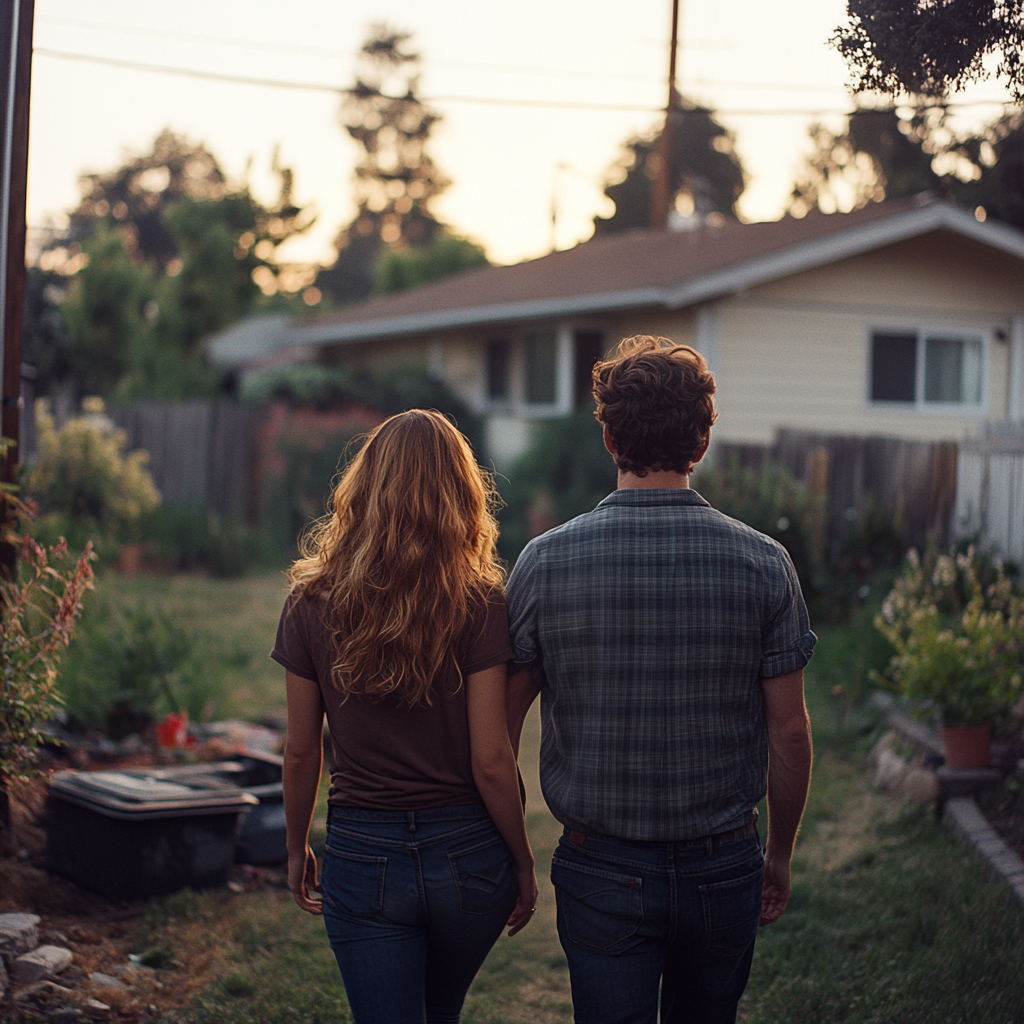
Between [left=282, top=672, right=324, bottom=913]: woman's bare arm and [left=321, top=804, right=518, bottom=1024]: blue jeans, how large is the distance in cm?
15

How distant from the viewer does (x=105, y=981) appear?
3.87 m

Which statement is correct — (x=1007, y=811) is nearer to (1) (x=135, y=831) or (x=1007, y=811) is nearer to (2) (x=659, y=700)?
(2) (x=659, y=700)

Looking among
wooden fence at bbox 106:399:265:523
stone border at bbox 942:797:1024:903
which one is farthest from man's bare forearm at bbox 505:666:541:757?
wooden fence at bbox 106:399:265:523

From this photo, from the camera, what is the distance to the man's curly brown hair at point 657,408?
7.83 ft

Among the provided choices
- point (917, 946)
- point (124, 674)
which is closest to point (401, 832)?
point (917, 946)

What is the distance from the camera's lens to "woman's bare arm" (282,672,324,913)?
2488 millimetres

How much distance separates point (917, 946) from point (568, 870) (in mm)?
2333

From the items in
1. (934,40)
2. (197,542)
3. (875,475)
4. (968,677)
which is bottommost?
(197,542)

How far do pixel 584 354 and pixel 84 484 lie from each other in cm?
781

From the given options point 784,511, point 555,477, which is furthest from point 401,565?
point 555,477

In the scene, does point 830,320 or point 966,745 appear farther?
point 830,320

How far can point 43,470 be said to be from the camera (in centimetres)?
1098

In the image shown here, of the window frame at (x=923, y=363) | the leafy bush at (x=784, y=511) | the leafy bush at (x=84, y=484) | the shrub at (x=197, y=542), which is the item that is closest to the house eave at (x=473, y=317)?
the window frame at (x=923, y=363)

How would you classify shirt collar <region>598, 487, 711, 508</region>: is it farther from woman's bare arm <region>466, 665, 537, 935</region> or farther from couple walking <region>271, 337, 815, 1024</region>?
woman's bare arm <region>466, 665, 537, 935</region>
